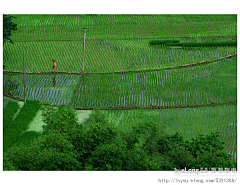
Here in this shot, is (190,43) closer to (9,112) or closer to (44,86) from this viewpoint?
(44,86)

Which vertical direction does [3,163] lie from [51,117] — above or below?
below

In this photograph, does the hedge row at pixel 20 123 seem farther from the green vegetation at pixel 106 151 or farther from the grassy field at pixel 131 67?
the green vegetation at pixel 106 151

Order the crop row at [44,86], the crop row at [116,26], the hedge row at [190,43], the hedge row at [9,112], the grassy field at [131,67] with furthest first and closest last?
the crop row at [116,26], the hedge row at [190,43], the crop row at [44,86], the grassy field at [131,67], the hedge row at [9,112]

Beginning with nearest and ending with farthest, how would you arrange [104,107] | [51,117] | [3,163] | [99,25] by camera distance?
[3,163] → [51,117] → [104,107] → [99,25]

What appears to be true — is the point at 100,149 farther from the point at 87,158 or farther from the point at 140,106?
the point at 140,106

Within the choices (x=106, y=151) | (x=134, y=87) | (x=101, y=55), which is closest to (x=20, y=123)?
(x=106, y=151)

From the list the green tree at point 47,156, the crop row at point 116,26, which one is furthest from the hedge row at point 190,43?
the green tree at point 47,156

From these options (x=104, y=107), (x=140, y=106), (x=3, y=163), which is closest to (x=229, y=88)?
(x=140, y=106)
